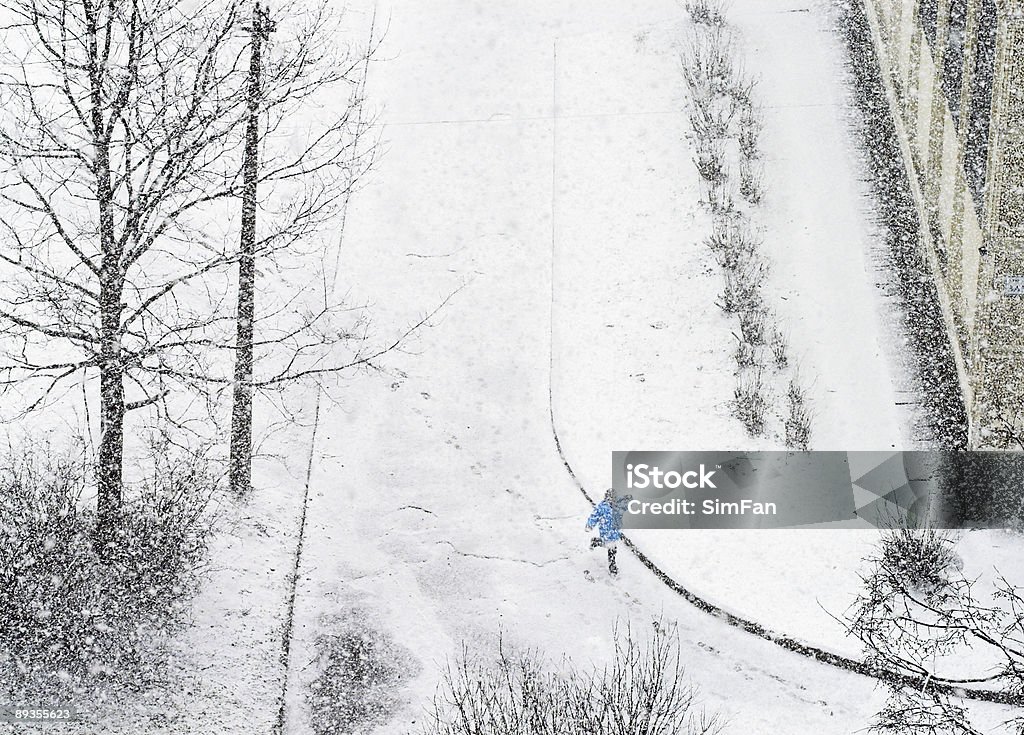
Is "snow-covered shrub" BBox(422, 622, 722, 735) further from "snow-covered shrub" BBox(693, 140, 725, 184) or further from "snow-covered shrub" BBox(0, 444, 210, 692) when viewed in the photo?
"snow-covered shrub" BBox(693, 140, 725, 184)

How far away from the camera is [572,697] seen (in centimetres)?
1117

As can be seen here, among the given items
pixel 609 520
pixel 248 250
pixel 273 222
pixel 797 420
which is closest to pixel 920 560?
pixel 797 420

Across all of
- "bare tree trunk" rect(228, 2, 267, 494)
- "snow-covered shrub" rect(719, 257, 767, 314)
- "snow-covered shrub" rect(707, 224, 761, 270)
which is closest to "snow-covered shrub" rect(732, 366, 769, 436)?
"snow-covered shrub" rect(719, 257, 767, 314)

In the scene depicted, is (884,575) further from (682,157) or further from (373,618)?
(682,157)

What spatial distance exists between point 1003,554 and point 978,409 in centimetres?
212

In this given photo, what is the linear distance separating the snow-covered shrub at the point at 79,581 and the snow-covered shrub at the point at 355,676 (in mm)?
1591

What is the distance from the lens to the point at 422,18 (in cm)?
2409

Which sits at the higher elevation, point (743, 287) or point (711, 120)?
point (711, 120)

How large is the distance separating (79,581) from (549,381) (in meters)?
7.05

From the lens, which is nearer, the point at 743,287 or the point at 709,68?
the point at 743,287

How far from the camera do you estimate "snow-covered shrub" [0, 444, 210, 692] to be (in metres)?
11.6

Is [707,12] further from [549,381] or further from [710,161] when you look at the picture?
[549,381]

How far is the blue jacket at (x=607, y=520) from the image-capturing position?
1349 cm
